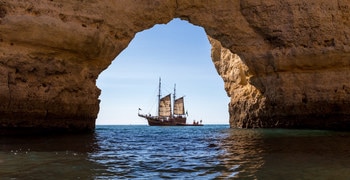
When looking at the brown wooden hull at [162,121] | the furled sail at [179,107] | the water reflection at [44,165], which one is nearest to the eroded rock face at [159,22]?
the water reflection at [44,165]

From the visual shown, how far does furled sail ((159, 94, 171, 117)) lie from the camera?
80.4m

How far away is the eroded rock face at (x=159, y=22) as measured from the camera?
49.3 feet

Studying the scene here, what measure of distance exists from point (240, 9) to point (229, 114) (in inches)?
438

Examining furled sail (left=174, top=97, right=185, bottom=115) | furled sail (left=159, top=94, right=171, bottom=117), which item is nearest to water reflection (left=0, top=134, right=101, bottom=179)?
furled sail (left=159, top=94, right=171, bottom=117)

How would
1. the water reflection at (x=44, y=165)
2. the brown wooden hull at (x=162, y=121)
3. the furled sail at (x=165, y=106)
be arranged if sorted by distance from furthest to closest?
the furled sail at (x=165, y=106)
the brown wooden hull at (x=162, y=121)
the water reflection at (x=44, y=165)

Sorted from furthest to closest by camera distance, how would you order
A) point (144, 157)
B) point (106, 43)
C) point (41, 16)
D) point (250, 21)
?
1. point (250, 21)
2. point (106, 43)
3. point (41, 16)
4. point (144, 157)

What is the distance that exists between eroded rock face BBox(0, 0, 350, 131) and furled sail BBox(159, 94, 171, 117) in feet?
184

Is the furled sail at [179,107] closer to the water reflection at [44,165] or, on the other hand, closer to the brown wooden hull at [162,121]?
the brown wooden hull at [162,121]

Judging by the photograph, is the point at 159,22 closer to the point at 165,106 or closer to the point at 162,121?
the point at 162,121

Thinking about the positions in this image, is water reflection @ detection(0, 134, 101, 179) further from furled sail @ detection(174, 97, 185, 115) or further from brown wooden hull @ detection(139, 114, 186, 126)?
furled sail @ detection(174, 97, 185, 115)

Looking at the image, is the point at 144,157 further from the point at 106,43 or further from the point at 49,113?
the point at 106,43

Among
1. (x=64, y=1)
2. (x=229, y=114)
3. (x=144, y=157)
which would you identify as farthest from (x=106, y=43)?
(x=229, y=114)

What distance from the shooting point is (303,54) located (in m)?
19.8

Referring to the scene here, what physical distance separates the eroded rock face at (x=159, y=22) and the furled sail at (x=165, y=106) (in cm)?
5610
